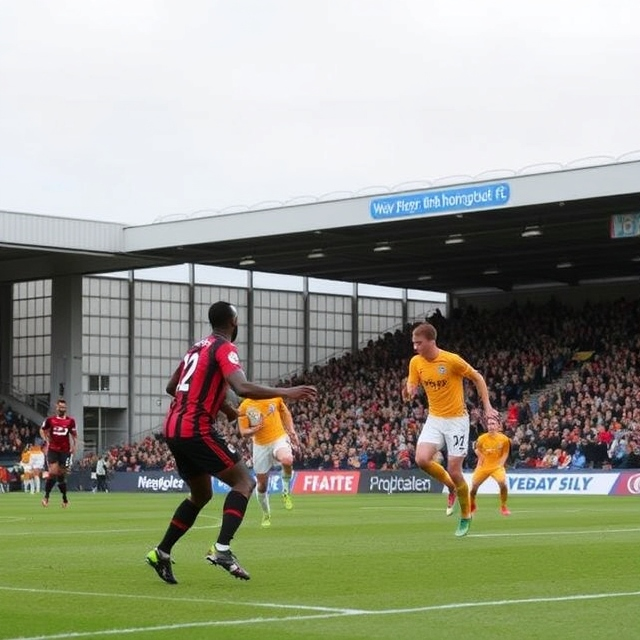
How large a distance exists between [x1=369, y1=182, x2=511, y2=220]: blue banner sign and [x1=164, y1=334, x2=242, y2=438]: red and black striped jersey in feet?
110

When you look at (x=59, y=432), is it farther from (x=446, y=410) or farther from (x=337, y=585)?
(x=337, y=585)

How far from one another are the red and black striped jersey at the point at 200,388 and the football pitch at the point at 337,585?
1.22 meters

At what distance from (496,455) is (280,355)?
1729 inches

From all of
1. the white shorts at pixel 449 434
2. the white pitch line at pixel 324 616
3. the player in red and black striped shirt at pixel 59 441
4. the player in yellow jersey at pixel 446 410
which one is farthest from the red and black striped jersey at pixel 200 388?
the player in red and black striped shirt at pixel 59 441

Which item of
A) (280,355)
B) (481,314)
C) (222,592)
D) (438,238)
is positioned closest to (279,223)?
(438,238)

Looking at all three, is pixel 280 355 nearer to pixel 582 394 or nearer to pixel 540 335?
pixel 540 335

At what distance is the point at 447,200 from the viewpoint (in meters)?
45.2

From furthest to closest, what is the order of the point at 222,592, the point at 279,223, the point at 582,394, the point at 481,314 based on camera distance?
1. the point at 481,314
2. the point at 279,223
3. the point at 582,394
4. the point at 222,592

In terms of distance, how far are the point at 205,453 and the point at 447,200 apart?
113ft

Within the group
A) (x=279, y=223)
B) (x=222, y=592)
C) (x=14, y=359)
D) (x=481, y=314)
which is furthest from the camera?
(x=14, y=359)

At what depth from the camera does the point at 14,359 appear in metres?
65.8

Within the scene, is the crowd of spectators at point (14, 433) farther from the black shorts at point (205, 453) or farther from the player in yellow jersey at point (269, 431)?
the black shorts at point (205, 453)

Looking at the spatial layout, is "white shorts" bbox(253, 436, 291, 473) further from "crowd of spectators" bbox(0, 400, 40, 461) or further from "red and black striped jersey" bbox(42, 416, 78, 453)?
"crowd of spectators" bbox(0, 400, 40, 461)

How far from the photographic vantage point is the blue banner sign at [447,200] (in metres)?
44.5
